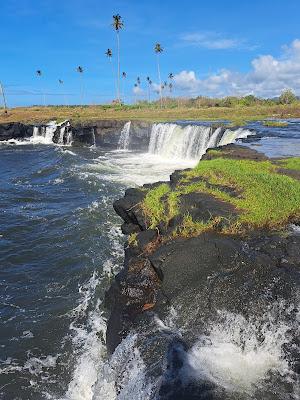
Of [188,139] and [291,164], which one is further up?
[291,164]

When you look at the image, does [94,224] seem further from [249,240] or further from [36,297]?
[249,240]

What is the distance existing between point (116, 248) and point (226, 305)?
8070 millimetres

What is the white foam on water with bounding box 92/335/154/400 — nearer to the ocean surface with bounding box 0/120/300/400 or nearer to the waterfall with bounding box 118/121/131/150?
the ocean surface with bounding box 0/120/300/400

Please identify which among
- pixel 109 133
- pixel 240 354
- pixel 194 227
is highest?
pixel 194 227

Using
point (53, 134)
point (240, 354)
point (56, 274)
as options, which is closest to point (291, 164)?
point (56, 274)

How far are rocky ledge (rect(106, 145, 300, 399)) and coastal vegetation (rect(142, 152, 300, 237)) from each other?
0.09 feet

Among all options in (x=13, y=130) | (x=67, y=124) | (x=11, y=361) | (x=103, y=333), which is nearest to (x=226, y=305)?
(x=103, y=333)

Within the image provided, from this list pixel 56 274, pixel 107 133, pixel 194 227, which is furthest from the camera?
pixel 107 133

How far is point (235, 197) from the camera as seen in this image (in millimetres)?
11633

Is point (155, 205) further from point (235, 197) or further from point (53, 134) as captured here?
point (53, 134)

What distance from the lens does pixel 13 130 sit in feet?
174

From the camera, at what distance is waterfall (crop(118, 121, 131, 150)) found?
141 ft

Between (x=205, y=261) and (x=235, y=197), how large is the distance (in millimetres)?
3401

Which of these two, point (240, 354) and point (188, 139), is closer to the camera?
point (240, 354)
